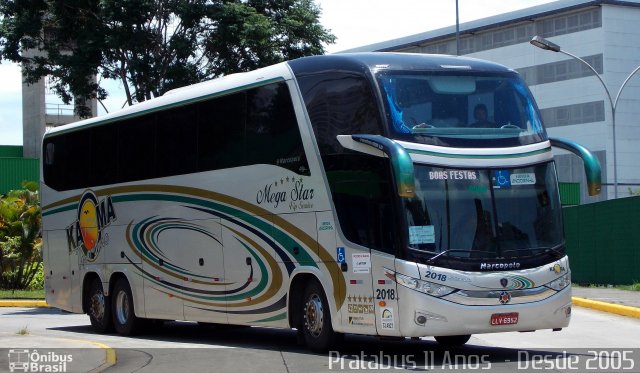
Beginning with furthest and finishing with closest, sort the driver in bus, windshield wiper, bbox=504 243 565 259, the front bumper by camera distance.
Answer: the driver in bus
windshield wiper, bbox=504 243 565 259
the front bumper

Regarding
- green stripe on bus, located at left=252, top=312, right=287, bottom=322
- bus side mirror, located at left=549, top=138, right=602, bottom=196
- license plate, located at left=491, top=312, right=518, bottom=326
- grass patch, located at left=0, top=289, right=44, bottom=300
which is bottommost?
grass patch, located at left=0, top=289, right=44, bottom=300

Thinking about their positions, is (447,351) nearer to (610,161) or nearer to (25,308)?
(25,308)

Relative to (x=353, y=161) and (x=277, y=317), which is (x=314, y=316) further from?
(x=353, y=161)

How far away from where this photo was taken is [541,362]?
13484 mm

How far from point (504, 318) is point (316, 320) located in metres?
2.87

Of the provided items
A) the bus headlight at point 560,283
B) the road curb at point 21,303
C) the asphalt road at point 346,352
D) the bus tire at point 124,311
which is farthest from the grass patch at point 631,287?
the road curb at point 21,303

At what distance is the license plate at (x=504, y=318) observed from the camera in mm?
13820

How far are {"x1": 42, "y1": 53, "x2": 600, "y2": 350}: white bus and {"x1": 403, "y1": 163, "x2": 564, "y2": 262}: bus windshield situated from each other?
0.7 inches

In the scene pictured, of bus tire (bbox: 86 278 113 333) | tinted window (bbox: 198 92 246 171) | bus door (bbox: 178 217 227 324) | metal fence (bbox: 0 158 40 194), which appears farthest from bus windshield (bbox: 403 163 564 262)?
metal fence (bbox: 0 158 40 194)

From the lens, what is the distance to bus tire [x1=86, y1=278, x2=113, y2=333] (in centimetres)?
2103

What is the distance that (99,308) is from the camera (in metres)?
21.3

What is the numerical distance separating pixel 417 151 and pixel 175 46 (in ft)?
55.5

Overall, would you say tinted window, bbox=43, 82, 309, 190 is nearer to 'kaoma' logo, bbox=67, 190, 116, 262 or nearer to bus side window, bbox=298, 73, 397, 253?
'kaoma' logo, bbox=67, 190, 116, 262

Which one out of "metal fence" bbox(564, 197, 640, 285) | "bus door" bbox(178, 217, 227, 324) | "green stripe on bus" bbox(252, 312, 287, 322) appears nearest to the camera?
"green stripe on bus" bbox(252, 312, 287, 322)
